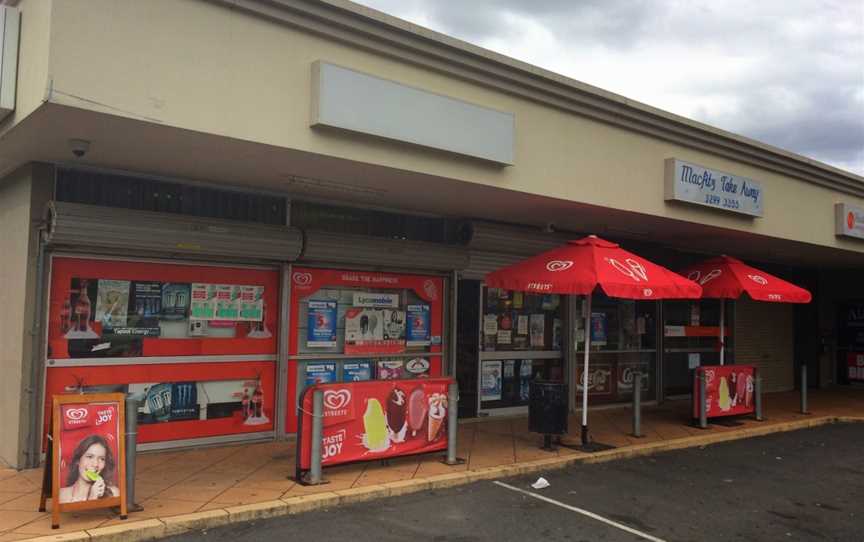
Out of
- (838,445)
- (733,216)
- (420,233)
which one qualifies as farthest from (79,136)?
(838,445)

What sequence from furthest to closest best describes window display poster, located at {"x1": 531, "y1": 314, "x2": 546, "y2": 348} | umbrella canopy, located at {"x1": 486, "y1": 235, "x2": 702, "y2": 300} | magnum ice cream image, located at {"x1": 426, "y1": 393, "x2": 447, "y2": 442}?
window display poster, located at {"x1": 531, "y1": 314, "x2": 546, "y2": 348} < umbrella canopy, located at {"x1": 486, "y1": 235, "x2": 702, "y2": 300} < magnum ice cream image, located at {"x1": 426, "y1": 393, "x2": 447, "y2": 442}

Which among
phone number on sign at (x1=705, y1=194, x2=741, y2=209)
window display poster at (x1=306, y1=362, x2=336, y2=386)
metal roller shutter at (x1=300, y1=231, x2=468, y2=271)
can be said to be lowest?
window display poster at (x1=306, y1=362, x2=336, y2=386)

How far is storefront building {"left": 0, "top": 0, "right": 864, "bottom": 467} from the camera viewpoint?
559 cm

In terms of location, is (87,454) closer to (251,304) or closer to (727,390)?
(251,304)

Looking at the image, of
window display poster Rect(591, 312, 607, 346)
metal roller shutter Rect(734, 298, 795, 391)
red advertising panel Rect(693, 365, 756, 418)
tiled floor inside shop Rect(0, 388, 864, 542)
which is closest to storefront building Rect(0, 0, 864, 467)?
window display poster Rect(591, 312, 607, 346)

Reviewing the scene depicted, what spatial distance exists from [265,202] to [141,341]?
2.21 metres

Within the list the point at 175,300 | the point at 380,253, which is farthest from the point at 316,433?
the point at 380,253

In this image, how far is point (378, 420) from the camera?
281 inches

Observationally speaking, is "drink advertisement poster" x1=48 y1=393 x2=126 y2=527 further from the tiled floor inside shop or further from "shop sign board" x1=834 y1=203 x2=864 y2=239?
"shop sign board" x1=834 y1=203 x2=864 y2=239

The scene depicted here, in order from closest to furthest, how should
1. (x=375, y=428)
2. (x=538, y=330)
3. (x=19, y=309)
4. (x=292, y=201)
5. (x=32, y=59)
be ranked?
(x=32, y=59) → (x=19, y=309) → (x=375, y=428) → (x=292, y=201) → (x=538, y=330)

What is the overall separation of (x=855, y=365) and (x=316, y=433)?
55.7 feet

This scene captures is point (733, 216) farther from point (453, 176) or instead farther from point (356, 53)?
point (356, 53)

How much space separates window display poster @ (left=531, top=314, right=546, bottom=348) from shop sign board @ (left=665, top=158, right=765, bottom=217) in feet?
10.1

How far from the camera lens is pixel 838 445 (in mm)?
10336
